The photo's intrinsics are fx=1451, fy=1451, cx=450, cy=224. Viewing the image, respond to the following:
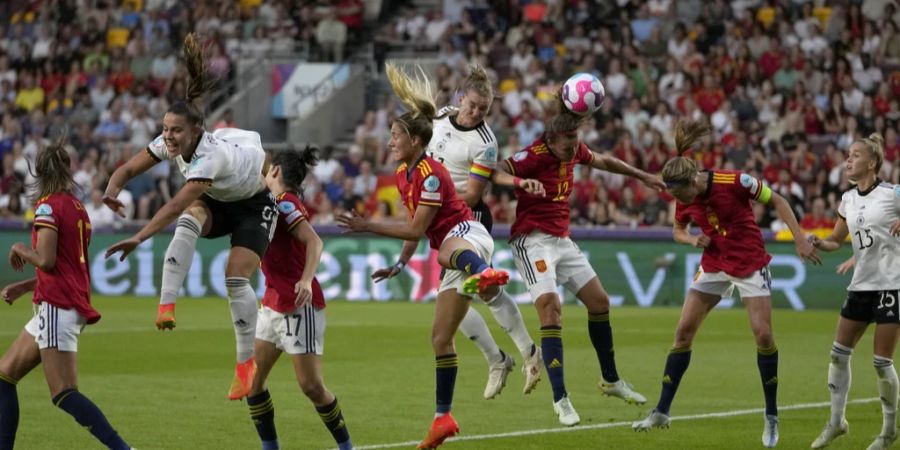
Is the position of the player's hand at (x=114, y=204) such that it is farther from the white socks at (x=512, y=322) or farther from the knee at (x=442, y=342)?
the white socks at (x=512, y=322)

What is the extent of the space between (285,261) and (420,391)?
483 cm

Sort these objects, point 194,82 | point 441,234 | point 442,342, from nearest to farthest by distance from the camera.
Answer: point 194,82 → point 442,342 → point 441,234

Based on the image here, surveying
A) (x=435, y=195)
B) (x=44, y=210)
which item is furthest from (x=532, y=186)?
(x=44, y=210)

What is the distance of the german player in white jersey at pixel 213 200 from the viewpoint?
10.4 meters

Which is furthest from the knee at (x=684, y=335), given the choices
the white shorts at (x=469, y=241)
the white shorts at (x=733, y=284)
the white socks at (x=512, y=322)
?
the white shorts at (x=469, y=241)

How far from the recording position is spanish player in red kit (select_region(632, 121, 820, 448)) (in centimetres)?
1154

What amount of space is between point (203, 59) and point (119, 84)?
25085 mm

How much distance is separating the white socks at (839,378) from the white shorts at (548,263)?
7.25 feet

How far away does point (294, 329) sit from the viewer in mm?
9836

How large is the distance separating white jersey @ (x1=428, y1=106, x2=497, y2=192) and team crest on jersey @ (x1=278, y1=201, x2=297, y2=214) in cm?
271

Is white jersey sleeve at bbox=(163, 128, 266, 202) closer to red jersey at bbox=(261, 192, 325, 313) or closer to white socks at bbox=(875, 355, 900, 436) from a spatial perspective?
red jersey at bbox=(261, 192, 325, 313)

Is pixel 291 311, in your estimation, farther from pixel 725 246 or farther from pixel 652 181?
pixel 652 181

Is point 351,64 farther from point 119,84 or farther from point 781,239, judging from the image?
point 781,239

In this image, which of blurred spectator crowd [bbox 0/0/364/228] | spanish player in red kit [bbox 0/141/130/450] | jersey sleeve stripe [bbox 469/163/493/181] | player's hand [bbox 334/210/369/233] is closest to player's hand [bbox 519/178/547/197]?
jersey sleeve stripe [bbox 469/163/493/181]
